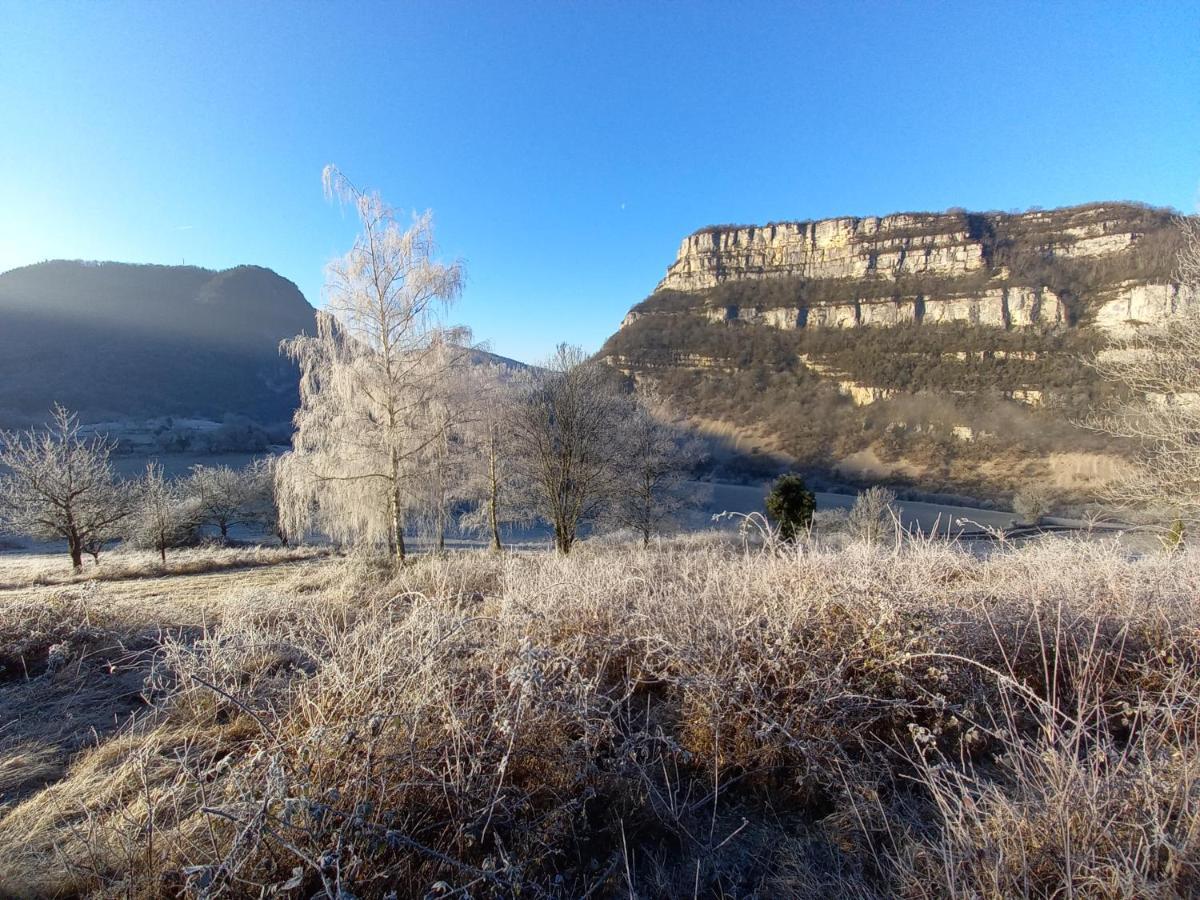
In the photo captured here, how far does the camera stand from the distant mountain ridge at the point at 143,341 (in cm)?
6116

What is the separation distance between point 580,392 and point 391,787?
1253cm

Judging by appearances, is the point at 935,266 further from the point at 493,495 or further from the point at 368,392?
the point at 368,392

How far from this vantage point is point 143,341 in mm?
76312

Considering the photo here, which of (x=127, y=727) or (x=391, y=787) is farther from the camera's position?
(x=127, y=727)

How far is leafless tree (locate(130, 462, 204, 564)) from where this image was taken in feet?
54.7

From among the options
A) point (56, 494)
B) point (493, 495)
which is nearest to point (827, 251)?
point (493, 495)

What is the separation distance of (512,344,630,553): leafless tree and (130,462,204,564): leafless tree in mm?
11573

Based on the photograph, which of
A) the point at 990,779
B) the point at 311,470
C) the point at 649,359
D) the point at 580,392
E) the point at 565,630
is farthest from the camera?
the point at 649,359

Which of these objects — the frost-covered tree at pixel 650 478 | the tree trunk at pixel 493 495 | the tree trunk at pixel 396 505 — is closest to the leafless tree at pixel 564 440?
the tree trunk at pixel 493 495

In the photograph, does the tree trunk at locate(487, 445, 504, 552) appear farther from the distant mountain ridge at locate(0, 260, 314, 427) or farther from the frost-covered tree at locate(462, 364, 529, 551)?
the distant mountain ridge at locate(0, 260, 314, 427)

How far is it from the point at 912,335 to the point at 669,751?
246ft

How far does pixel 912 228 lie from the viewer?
236 ft

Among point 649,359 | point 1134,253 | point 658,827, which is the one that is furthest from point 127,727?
point 1134,253

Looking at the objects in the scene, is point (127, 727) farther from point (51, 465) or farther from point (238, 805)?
point (51, 465)
